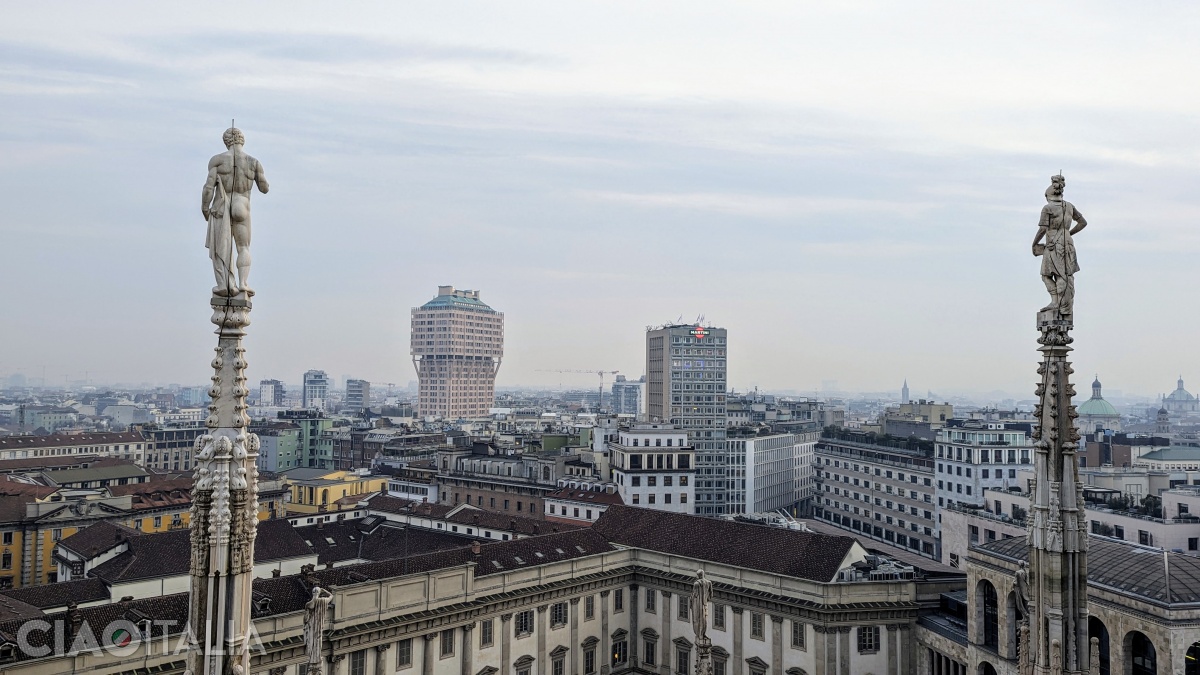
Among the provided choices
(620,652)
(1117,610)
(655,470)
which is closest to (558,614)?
(620,652)

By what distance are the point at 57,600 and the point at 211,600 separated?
133 ft

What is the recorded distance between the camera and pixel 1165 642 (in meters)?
31.0

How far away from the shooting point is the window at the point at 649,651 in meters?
52.6

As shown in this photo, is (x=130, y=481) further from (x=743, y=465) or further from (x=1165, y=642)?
(x=1165, y=642)

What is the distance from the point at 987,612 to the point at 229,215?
4007cm

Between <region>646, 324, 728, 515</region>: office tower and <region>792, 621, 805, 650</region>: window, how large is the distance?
72.5 metres

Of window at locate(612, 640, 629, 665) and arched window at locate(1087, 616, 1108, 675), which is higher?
arched window at locate(1087, 616, 1108, 675)

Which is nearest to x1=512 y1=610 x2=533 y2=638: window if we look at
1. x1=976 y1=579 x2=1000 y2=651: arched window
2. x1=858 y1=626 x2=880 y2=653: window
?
x1=858 y1=626 x2=880 y2=653: window

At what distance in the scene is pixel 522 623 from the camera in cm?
4691

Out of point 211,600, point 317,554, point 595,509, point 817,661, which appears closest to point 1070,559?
point 211,600

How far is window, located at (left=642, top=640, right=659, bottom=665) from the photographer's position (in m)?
52.6
